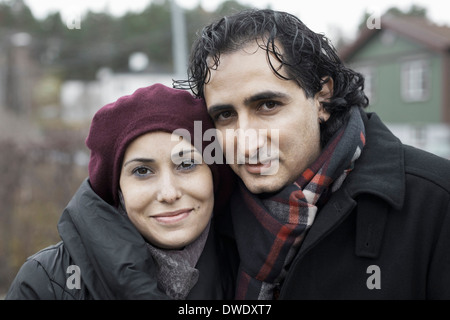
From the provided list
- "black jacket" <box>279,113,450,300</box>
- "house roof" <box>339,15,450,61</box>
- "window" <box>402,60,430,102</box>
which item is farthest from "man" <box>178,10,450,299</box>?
"window" <box>402,60,430,102</box>

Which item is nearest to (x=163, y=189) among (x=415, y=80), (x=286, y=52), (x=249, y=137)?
(x=249, y=137)

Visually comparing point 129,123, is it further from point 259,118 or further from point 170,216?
point 259,118

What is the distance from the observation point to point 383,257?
196 centimetres

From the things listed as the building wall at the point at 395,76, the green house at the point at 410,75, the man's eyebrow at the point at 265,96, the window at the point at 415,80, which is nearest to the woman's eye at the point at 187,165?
the man's eyebrow at the point at 265,96

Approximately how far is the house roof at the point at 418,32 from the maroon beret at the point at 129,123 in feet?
57.3

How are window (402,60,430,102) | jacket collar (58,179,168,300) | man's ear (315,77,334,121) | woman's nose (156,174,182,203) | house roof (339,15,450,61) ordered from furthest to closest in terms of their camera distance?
window (402,60,430,102), house roof (339,15,450,61), man's ear (315,77,334,121), woman's nose (156,174,182,203), jacket collar (58,179,168,300)

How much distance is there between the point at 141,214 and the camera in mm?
2080

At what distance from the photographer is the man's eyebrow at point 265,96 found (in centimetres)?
207

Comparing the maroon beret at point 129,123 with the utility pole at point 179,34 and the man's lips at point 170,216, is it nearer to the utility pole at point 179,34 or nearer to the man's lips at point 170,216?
the man's lips at point 170,216

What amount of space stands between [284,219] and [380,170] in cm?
49

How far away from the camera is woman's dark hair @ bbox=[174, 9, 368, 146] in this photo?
7.10 feet

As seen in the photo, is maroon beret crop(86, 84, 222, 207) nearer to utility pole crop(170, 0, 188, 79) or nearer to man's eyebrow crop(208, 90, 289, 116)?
man's eyebrow crop(208, 90, 289, 116)

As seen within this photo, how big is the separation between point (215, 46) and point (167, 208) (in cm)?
80
